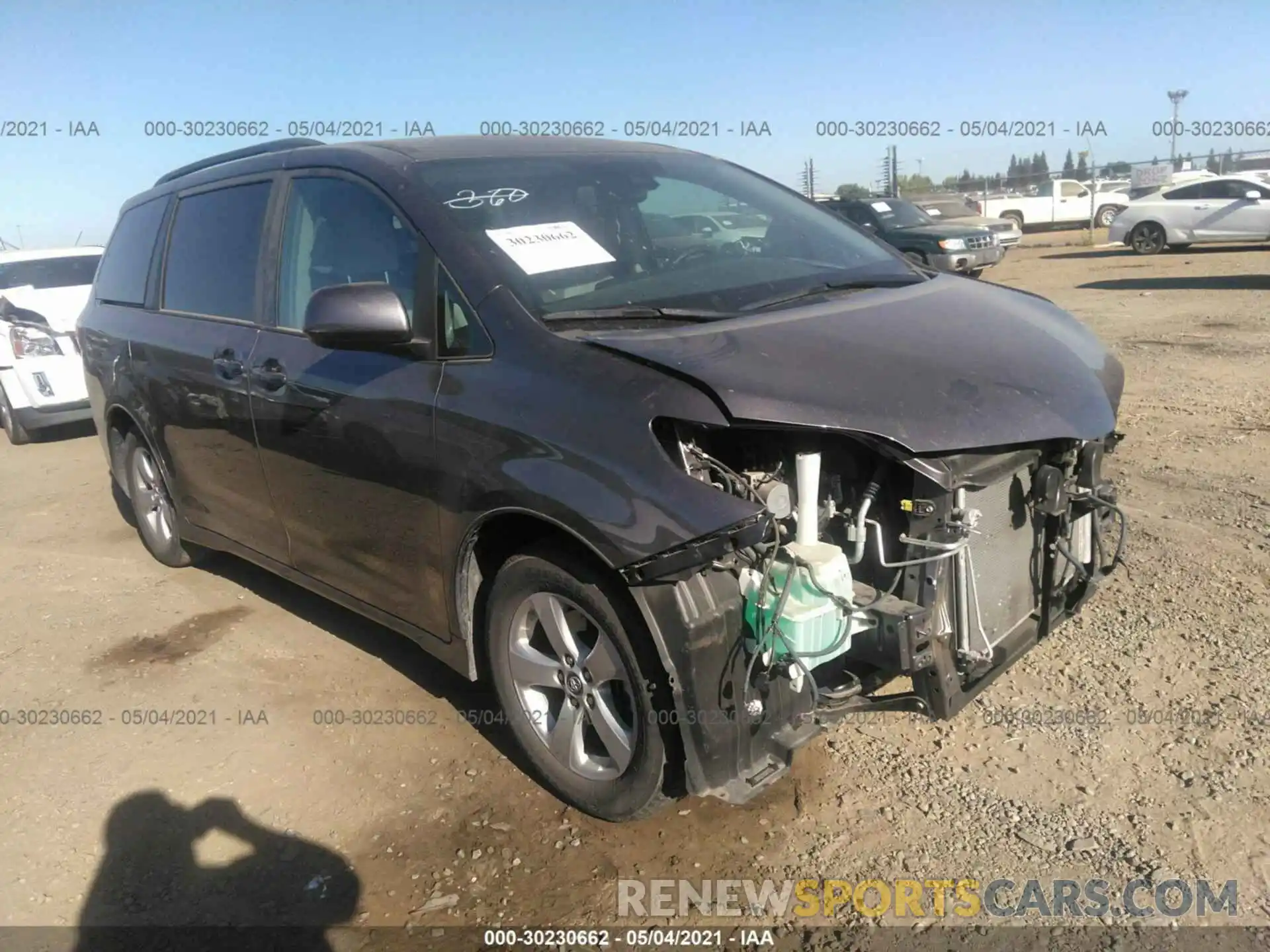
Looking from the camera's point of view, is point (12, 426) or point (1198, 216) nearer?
point (12, 426)

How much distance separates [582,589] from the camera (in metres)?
2.56

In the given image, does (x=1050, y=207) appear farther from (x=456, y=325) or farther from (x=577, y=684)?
(x=577, y=684)

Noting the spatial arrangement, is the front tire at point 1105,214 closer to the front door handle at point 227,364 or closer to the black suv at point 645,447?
the black suv at point 645,447

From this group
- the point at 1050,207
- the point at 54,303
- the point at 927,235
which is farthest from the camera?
the point at 1050,207

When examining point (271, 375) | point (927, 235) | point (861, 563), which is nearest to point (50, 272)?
point (271, 375)

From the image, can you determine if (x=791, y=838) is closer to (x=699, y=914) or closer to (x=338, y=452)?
(x=699, y=914)

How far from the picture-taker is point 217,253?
4.07m

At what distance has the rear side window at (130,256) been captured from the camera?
15.6 feet

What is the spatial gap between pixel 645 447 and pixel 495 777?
141 centimetres

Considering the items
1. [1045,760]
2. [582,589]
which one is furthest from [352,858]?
[1045,760]

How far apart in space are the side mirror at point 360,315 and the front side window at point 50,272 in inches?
310

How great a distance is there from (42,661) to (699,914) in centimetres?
332

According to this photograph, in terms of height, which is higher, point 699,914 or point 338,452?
point 338,452

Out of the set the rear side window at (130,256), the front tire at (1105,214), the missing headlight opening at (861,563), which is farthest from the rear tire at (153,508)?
the front tire at (1105,214)
